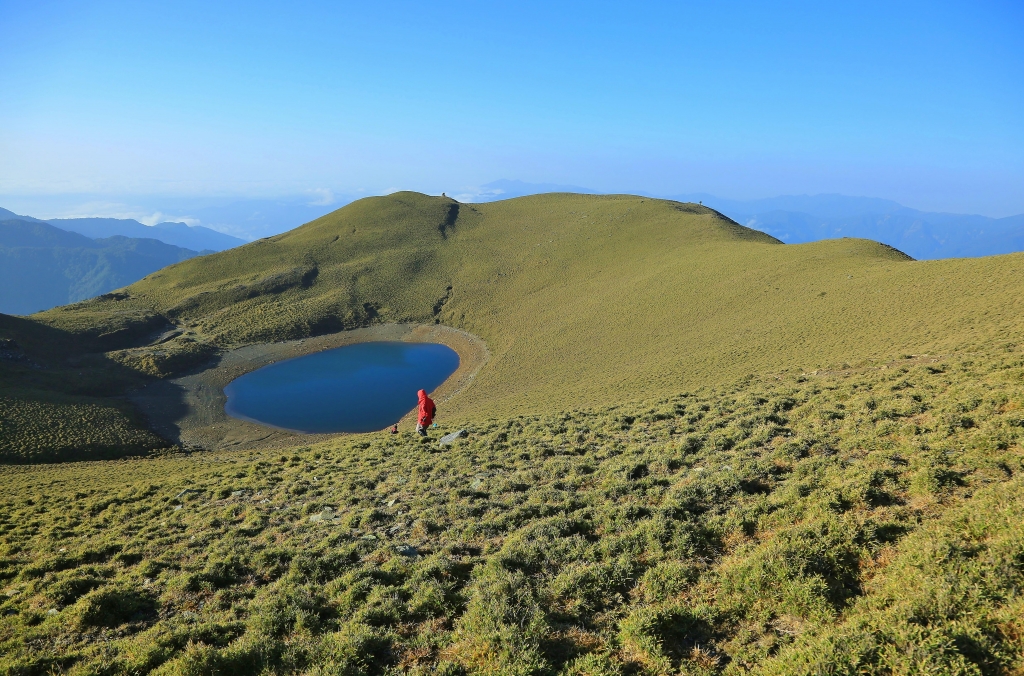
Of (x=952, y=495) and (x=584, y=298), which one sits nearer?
(x=952, y=495)

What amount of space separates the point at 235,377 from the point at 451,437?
149 feet

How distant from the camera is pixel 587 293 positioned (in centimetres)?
6544

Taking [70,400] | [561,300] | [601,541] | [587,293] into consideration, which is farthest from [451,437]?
[587,293]

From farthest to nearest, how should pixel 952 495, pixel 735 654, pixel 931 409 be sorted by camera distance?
pixel 931 409
pixel 952 495
pixel 735 654

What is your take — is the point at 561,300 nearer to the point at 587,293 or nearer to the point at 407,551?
the point at 587,293

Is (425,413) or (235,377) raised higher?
(425,413)

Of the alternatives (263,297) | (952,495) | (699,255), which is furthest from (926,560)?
(263,297)

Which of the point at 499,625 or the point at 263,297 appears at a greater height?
the point at 263,297

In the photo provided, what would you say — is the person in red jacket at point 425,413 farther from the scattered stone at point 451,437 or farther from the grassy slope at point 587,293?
the grassy slope at point 587,293

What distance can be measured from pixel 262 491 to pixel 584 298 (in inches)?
2063

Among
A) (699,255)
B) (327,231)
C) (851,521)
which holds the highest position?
(327,231)

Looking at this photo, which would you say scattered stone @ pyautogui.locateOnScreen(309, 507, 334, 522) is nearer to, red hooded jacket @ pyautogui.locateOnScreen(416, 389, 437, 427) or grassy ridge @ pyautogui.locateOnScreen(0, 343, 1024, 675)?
grassy ridge @ pyautogui.locateOnScreen(0, 343, 1024, 675)

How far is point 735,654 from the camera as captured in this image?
5.70 metres

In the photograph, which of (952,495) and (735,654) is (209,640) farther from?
(952,495)
